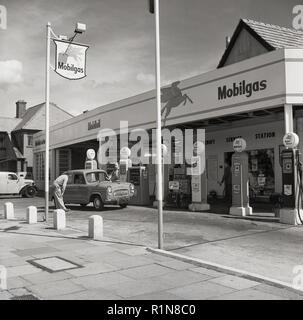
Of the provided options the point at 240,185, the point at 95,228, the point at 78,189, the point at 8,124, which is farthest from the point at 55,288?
the point at 8,124

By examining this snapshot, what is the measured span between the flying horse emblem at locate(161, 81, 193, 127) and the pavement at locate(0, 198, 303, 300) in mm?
5937

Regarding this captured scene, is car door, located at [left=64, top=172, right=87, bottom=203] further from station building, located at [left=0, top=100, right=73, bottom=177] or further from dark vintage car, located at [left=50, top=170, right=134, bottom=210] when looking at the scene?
station building, located at [left=0, top=100, right=73, bottom=177]

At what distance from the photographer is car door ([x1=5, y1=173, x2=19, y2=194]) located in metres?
26.8

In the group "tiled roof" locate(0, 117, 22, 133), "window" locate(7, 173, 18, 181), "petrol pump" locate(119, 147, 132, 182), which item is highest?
"tiled roof" locate(0, 117, 22, 133)

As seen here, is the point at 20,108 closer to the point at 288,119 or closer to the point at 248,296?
the point at 288,119

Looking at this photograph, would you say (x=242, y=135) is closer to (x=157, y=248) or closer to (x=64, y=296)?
(x=157, y=248)

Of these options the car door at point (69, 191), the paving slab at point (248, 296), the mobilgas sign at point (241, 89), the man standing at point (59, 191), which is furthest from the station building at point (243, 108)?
the paving slab at point (248, 296)

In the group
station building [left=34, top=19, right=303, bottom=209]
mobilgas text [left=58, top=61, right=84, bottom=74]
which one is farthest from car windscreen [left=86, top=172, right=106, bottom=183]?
mobilgas text [left=58, top=61, right=84, bottom=74]

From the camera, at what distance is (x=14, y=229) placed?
12.3 metres

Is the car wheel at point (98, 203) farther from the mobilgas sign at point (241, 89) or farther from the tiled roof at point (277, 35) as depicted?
the tiled roof at point (277, 35)

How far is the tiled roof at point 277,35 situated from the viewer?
65.6 feet

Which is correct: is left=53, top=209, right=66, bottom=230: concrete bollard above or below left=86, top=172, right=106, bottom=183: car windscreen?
below

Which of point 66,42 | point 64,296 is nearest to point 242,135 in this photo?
point 66,42

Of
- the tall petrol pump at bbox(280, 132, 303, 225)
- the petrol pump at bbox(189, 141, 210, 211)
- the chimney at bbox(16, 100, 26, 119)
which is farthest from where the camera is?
the chimney at bbox(16, 100, 26, 119)
